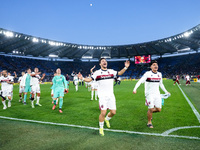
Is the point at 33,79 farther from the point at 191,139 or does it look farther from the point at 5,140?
the point at 191,139

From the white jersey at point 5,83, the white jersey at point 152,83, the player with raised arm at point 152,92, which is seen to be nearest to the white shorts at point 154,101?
the player with raised arm at point 152,92

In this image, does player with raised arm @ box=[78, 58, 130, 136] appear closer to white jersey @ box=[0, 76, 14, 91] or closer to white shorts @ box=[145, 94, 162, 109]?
white shorts @ box=[145, 94, 162, 109]

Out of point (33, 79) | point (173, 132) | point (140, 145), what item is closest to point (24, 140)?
point (140, 145)

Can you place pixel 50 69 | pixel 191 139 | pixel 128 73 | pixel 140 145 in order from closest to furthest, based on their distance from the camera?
1. pixel 140 145
2. pixel 191 139
3. pixel 50 69
4. pixel 128 73

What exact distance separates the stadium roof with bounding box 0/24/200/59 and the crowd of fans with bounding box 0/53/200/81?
3.25 metres

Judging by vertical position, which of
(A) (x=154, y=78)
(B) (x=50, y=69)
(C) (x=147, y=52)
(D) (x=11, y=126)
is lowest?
(D) (x=11, y=126)

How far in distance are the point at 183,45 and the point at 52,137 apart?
178 ft

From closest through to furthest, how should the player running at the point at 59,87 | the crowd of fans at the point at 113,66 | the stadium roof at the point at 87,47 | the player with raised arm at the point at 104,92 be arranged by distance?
1. the player with raised arm at the point at 104,92
2. the player running at the point at 59,87
3. the stadium roof at the point at 87,47
4. the crowd of fans at the point at 113,66

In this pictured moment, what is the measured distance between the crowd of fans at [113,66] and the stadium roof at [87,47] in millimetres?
3250

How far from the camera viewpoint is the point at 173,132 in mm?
4305

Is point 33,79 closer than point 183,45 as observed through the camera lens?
Yes

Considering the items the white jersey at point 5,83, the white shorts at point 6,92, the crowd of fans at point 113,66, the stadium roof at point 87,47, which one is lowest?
the white shorts at point 6,92

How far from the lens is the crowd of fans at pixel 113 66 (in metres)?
45.7

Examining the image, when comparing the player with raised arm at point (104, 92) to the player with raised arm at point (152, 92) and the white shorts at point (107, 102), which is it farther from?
the player with raised arm at point (152, 92)
